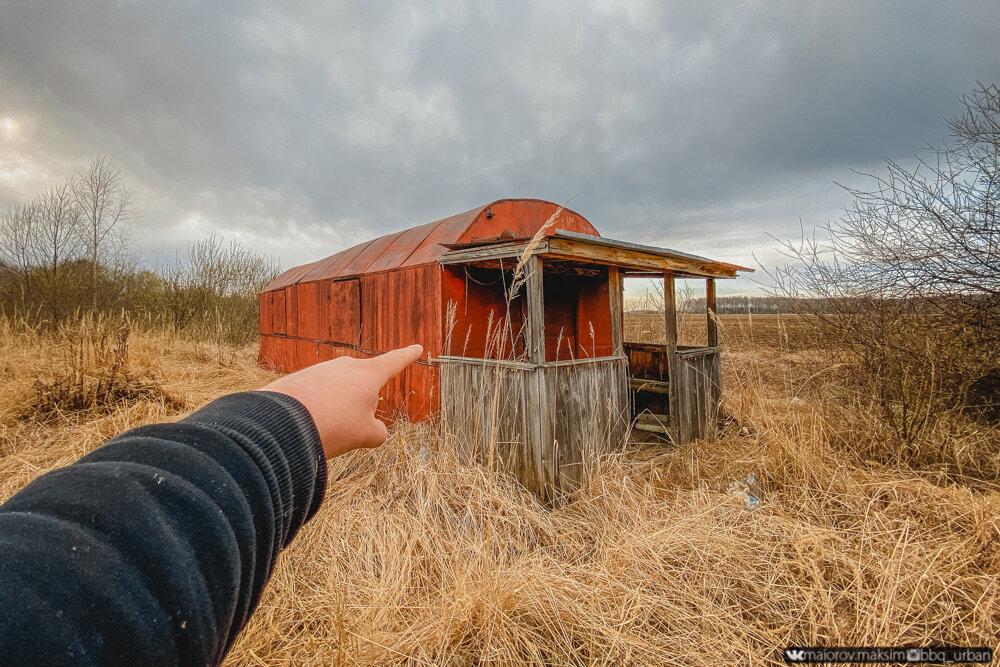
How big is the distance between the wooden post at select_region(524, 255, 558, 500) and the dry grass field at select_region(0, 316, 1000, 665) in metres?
0.46

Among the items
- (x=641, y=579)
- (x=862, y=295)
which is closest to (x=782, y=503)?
(x=641, y=579)

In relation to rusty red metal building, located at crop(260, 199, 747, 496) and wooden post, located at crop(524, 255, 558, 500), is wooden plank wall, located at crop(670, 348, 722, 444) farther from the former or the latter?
wooden post, located at crop(524, 255, 558, 500)

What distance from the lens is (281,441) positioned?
2.29 feet

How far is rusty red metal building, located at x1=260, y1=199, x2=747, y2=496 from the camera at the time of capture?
190 inches

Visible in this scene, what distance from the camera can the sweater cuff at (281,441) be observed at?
0.66 meters

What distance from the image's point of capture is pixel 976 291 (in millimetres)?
5746

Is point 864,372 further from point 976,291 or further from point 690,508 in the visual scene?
point 690,508

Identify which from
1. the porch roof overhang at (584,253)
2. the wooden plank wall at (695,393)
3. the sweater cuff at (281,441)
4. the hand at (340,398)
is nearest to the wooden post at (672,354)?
the wooden plank wall at (695,393)

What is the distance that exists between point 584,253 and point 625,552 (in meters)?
3.09

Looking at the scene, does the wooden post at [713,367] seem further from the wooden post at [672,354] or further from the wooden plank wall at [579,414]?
the wooden plank wall at [579,414]

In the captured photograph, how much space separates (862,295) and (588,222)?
3.97 m

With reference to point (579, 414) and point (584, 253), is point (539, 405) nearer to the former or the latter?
point (579, 414)

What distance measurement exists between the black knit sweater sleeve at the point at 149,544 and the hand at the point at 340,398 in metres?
0.13

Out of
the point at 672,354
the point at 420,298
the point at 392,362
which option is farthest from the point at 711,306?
the point at 392,362
